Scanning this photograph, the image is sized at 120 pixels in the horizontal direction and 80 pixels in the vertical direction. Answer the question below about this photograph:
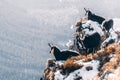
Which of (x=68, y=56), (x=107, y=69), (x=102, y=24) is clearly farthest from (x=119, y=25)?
(x=107, y=69)

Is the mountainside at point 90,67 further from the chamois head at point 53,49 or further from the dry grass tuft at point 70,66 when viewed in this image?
the chamois head at point 53,49

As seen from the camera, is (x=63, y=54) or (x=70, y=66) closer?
(x=70, y=66)

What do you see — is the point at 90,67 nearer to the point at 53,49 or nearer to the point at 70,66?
the point at 70,66

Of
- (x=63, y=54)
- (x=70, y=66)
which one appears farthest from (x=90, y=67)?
(x=63, y=54)

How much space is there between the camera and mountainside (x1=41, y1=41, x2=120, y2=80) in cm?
5047

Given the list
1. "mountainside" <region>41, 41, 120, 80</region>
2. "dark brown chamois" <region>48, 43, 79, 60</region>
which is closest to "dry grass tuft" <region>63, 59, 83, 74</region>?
"mountainside" <region>41, 41, 120, 80</region>

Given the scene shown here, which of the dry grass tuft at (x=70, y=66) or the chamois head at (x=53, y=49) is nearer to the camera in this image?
the dry grass tuft at (x=70, y=66)

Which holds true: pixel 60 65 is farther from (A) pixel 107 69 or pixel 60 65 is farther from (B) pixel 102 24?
(B) pixel 102 24

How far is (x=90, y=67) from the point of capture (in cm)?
5444

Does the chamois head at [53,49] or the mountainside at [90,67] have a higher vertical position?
the chamois head at [53,49]

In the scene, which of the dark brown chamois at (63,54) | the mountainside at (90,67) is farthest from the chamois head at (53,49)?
the mountainside at (90,67)

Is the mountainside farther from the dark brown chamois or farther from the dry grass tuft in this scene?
the dark brown chamois

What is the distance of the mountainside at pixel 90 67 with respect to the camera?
50.5 meters

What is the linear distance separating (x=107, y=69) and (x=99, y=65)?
199 inches
